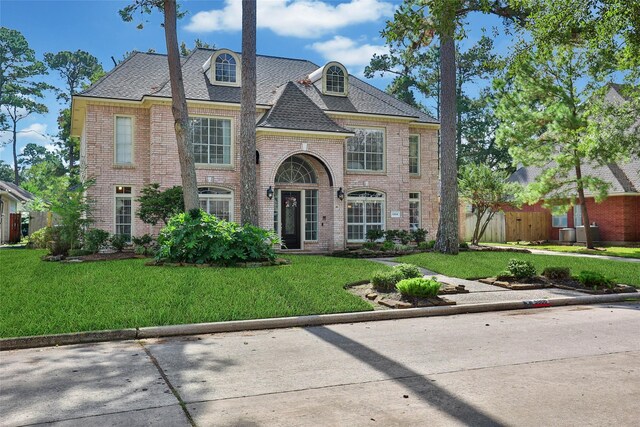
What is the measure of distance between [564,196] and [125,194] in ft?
61.8

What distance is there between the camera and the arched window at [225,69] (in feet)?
69.5

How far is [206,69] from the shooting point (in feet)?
70.8

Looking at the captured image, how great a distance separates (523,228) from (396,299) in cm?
2212

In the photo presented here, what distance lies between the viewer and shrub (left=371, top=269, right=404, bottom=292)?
10472mm

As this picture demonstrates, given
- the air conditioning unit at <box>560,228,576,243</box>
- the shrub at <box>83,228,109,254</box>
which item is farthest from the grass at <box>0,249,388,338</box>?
the air conditioning unit at <box>560,228,576,243</box>

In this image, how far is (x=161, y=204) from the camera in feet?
55.3

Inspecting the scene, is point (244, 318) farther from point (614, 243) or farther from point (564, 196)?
point (614, 243)

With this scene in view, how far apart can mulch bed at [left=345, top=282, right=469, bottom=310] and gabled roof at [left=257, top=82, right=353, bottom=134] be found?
1001cm

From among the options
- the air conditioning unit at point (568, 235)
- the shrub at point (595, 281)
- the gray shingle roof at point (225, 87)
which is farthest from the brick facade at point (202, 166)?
the air conditioning unit at point (568, 235)

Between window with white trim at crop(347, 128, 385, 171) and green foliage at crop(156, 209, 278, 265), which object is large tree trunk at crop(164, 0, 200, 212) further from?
window with white trim at crop(347, 128, 385, 171)

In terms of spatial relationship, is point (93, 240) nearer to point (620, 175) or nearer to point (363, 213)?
point (363, 213)

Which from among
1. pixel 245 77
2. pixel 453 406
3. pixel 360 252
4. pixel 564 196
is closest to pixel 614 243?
pixel 564 196

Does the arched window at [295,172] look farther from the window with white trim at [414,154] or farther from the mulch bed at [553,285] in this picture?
the mulch bed at [553,285]

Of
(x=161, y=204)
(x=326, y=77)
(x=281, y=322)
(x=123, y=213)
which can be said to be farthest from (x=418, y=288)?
(x=326, y=77)
